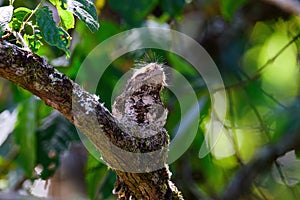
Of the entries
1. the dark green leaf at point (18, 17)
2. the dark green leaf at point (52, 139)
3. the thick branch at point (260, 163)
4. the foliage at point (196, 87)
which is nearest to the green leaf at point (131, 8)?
the foliage at point (196, 87)

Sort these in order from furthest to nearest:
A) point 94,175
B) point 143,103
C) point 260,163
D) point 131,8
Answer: point 260,163
point 131,8
point 94,175
point 143,103

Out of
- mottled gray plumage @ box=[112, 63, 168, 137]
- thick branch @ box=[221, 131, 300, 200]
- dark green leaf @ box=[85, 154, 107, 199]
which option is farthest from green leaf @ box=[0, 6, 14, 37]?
thick branch @ box=[221, 131, 300, 200]

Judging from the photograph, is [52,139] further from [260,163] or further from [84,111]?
[84,111]

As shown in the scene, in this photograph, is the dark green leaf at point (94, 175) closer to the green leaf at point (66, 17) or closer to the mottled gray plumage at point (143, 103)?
the mottled gray plumage at point (143, 103)

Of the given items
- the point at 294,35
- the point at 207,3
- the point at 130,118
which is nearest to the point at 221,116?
the point at 294,35

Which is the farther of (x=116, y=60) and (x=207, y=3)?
(x=207, y=3)

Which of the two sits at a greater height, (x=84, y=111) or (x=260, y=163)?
(x=84, y=111)

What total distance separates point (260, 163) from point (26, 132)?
0.67 metres

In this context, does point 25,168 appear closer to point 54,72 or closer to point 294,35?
point 54,72

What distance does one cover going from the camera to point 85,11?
947mm

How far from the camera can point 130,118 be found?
1.04 meters

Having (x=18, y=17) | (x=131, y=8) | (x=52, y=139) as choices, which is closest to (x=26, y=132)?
(x=52, y=139)

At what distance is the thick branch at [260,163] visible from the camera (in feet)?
6.07

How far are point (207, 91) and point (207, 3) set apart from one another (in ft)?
2.35
